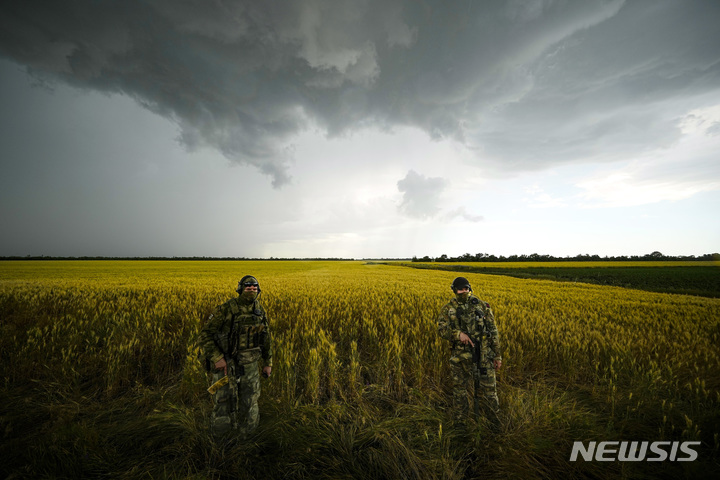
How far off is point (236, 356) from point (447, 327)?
287 centimetres

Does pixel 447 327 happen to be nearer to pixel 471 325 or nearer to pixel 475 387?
pixel 471 325

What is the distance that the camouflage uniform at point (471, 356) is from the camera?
3.54m

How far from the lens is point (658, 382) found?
4.18m

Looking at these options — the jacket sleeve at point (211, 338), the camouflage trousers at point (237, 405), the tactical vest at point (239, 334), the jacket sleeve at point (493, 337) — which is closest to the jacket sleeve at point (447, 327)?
the jacket sleeve at point (493, 337)

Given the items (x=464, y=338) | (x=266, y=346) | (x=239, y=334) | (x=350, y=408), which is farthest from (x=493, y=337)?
(x=239, y=334)

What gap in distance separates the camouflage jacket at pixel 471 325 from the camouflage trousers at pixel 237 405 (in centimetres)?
259

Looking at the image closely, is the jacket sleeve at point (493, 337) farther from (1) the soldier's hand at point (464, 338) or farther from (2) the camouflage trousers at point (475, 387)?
(1) the soldier's hand at point (464, 338)

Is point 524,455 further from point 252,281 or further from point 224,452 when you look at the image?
point 252,281

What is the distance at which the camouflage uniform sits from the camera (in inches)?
139

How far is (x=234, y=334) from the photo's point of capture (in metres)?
3.20

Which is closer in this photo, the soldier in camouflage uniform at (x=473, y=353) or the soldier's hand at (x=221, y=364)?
the soldier's hand at (x=221, y=364)

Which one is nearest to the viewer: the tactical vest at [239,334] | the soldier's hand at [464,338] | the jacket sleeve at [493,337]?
the tactical vest at [239,334]

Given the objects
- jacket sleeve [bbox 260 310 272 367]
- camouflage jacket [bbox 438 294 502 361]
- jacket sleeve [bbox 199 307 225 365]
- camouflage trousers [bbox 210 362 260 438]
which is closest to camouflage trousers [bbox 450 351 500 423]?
camouflage jacket [bbox 438 294 502 361]

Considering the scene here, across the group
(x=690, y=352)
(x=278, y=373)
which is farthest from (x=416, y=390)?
(x=690, y=352)
